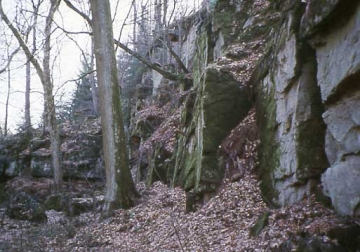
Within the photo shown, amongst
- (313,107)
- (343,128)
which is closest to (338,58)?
(343,128)

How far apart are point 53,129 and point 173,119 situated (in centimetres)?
511

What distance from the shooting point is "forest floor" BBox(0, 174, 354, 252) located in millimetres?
5773

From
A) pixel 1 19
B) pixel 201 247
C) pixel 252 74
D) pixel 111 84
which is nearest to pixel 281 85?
pixel 252 74

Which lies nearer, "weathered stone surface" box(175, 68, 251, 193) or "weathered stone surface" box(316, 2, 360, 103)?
"weathered stone surface" box(316, 2, 360, 103)

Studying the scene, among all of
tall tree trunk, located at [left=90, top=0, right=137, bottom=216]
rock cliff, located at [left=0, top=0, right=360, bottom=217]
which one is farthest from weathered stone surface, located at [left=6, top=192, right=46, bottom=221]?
rock cliff, located at [left=0, top=0, right=360, bottom=217]

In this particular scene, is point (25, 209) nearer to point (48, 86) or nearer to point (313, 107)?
point (48, 86)

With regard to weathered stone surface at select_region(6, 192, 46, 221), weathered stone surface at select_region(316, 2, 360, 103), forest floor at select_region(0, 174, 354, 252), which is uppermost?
weathered stone surface at select_region(316, 2, 360, 103)

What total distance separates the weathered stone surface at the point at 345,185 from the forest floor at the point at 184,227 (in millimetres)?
206

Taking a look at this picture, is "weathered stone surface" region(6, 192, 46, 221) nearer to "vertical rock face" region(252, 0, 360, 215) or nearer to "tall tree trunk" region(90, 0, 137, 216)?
"tall tree trunk" region(90, 0, 137, 216)

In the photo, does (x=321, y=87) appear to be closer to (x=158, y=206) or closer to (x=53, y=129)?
(x=158, y=206)

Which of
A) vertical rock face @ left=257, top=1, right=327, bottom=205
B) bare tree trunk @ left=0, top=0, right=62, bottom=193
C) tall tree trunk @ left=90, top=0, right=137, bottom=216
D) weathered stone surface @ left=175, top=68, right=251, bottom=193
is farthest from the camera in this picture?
bare tree trunk @ left=0, top=0, right=62, bottom=193

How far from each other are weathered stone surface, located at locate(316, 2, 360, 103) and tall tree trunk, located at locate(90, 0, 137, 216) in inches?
241

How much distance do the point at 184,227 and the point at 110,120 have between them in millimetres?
4199

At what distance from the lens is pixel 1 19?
53.5 ft
